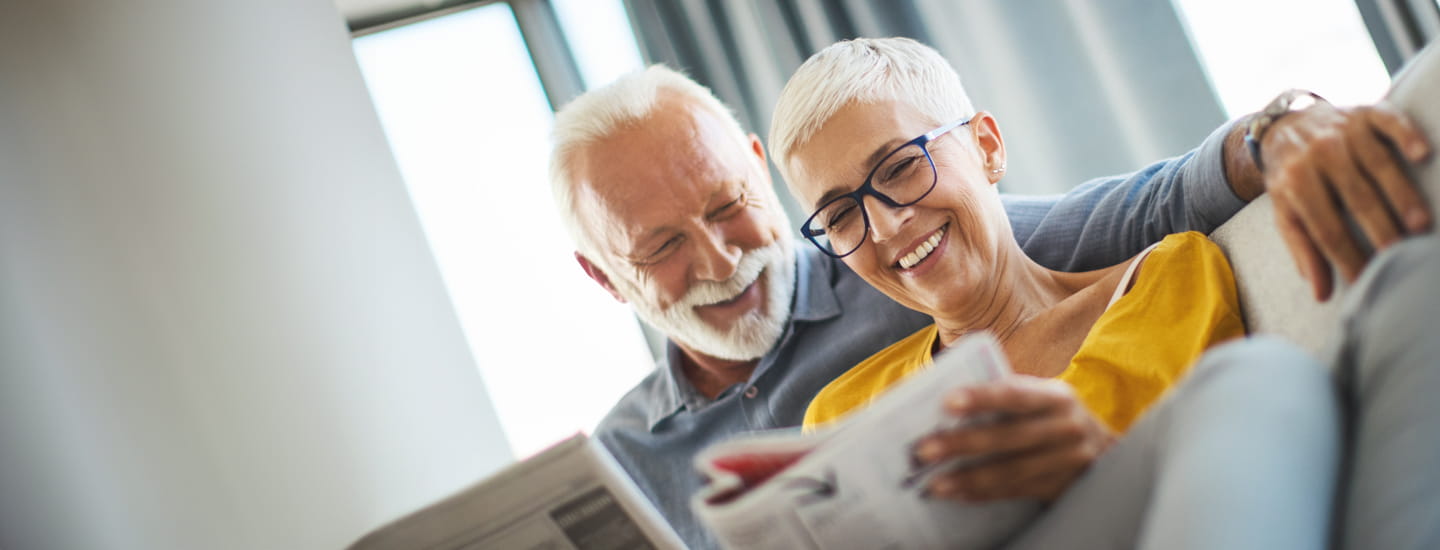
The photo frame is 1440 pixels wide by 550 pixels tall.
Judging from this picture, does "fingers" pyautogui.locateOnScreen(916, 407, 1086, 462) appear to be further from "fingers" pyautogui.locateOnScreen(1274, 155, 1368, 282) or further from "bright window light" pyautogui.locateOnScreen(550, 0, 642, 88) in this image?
"bright window light" pyautogui.locateOnScreen(550, 0, 642, 88)

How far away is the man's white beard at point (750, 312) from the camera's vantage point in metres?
1.97

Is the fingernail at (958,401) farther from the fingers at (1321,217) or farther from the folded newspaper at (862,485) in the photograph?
the fingers at (1321,217)

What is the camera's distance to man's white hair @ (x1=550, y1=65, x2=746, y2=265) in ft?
6.51

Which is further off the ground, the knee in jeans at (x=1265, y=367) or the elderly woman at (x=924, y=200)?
the elderly woman at (x=924, y=200)

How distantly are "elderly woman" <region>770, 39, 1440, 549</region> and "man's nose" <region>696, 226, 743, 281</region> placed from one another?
1.48 ft

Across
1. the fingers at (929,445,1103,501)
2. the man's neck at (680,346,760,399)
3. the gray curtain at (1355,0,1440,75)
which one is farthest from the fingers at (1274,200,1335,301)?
the man's neck at (680,346,760,399)

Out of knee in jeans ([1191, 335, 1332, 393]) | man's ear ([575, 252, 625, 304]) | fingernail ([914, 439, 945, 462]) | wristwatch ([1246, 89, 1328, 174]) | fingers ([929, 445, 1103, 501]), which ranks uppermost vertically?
man's ear ([575, 252, 625, 304])

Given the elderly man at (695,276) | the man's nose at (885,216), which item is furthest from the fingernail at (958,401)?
the elderly man at (695,276)

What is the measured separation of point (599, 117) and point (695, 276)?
0.40 metres

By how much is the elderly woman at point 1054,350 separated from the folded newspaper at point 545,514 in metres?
0.41

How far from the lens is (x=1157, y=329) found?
1070mm

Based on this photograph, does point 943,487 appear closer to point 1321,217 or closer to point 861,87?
point 1321,217

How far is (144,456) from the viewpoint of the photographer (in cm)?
175

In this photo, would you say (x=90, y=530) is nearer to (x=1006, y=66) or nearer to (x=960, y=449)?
(x=960, y=449)
